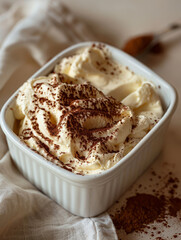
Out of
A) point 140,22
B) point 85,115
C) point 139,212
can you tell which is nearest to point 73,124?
point 85,115

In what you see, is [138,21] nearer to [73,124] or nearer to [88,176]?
[73,124]

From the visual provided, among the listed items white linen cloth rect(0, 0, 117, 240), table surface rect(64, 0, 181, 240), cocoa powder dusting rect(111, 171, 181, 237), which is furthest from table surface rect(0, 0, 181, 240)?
cocoa powder dusting rect(111, 171, 181, 237)

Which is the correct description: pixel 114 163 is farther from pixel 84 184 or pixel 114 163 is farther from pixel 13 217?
pixel 13 217

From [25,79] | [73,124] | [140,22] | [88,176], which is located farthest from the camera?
[140,22]

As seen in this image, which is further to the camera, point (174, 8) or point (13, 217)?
point (174, 8)

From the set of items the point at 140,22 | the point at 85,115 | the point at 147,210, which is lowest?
the point at 147,210

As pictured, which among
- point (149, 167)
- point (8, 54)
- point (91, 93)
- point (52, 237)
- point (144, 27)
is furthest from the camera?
point (144, 27)

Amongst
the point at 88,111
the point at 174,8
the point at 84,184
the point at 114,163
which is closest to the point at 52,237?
the point at 84,184
